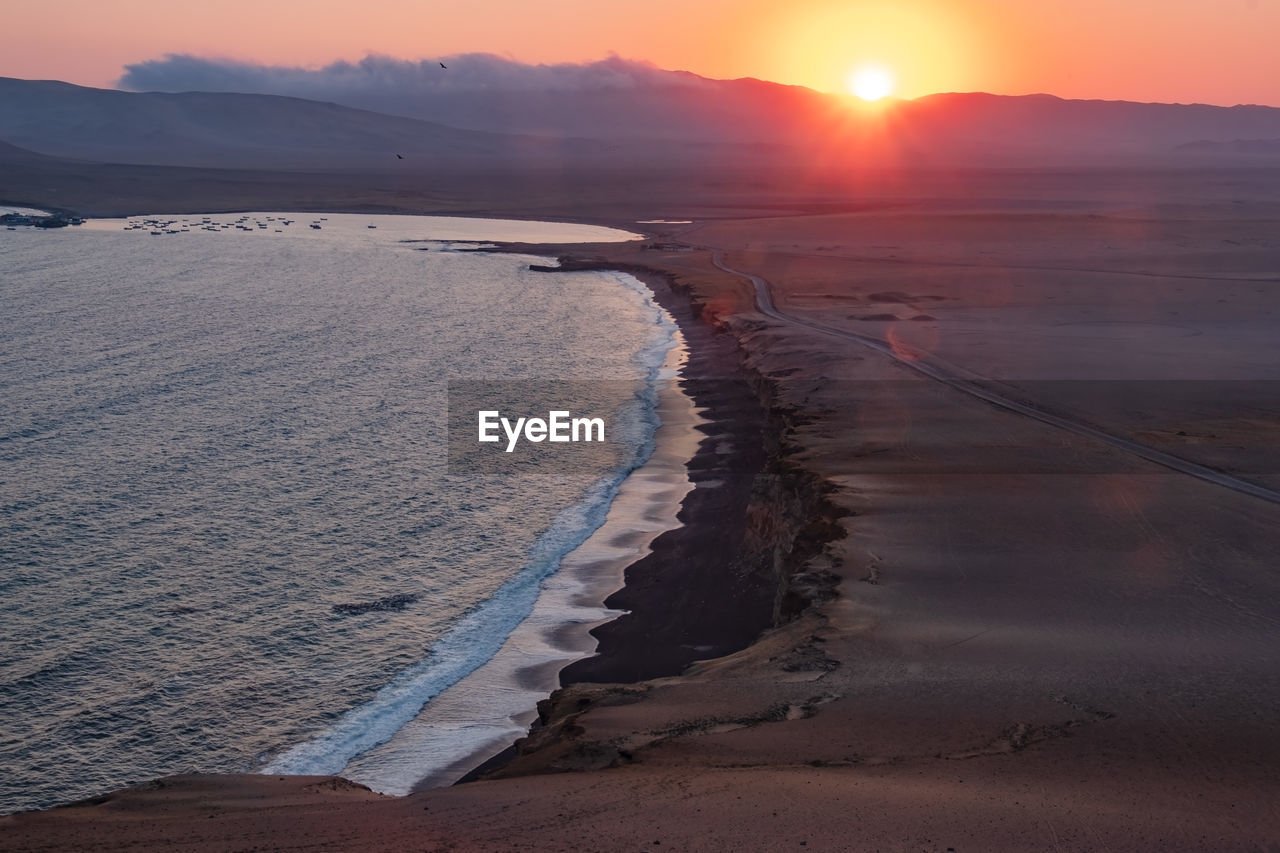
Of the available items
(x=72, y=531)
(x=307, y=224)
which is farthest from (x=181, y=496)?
(x=307, y=224)

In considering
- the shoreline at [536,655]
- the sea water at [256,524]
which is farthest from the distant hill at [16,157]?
the shoreline at [536,655]

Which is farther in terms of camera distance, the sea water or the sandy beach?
the sea water

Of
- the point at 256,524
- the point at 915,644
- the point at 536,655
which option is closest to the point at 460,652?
the point at 536,655

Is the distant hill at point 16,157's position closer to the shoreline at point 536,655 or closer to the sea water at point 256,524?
the sea water at point 256,524

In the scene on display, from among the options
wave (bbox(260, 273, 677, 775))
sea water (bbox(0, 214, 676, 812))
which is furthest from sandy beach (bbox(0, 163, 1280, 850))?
sea water (bbox(0, 214, 676, 812))

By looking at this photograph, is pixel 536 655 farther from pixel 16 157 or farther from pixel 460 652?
pixel 16 157

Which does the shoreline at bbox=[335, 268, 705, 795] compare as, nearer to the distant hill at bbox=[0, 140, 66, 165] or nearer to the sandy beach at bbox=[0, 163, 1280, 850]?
the sandy beach at bbox=[0, 163, 1280, 850]
